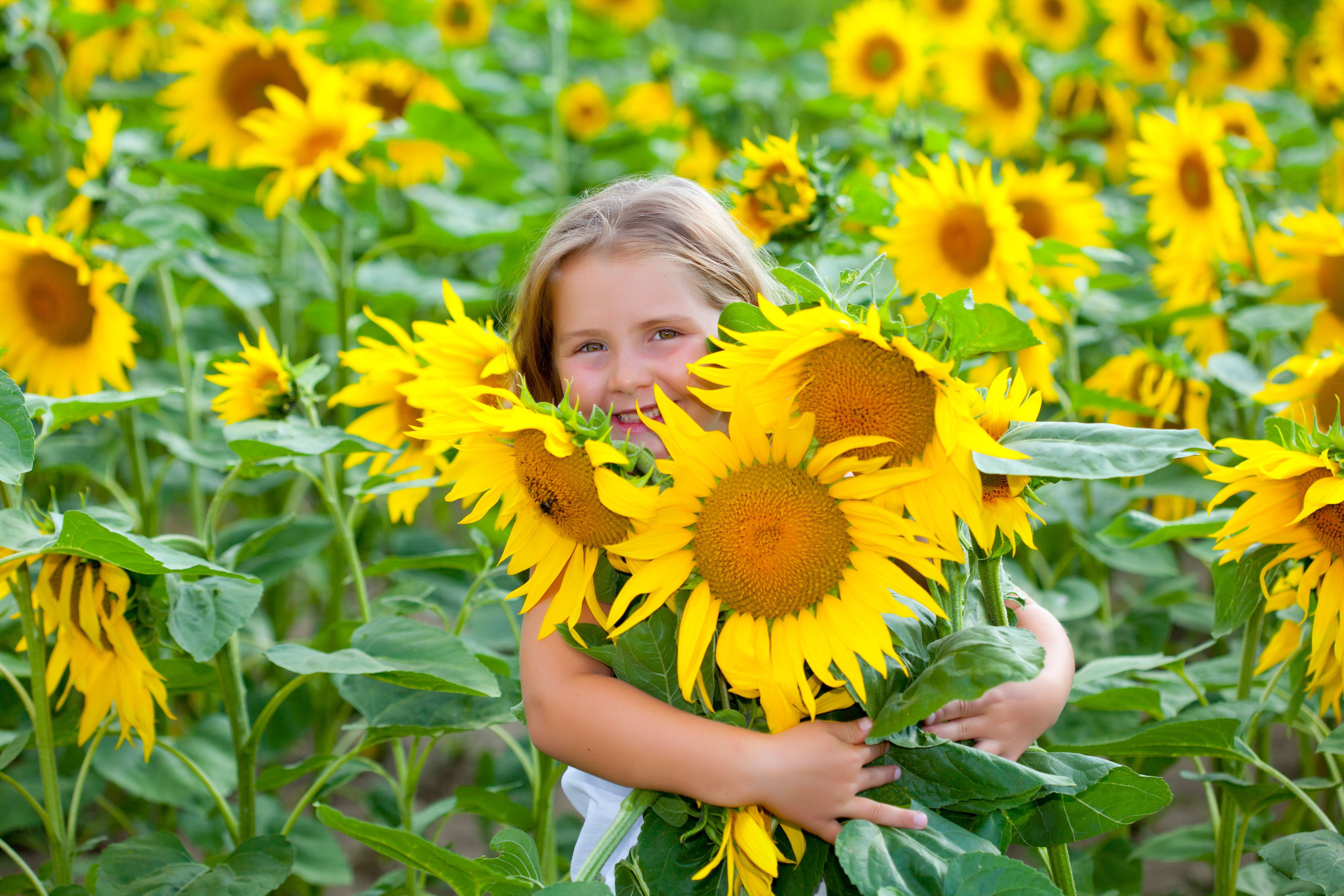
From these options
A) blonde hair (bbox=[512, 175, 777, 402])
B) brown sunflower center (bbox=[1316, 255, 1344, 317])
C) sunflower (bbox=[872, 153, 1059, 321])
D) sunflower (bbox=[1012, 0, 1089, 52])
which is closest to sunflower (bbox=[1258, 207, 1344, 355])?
brown sunflower center (bbox=[1316, 255, 1344, 317])

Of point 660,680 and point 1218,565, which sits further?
point 1218,565

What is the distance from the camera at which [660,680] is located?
0.85 meters

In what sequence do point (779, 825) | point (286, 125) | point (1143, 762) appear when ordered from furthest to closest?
point (286, 125)
point (1143, 762)
point (779, 825)

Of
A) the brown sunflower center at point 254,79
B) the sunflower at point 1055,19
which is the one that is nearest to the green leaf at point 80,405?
the brown sunflower center at point 254,79

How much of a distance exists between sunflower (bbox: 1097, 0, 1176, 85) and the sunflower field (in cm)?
1

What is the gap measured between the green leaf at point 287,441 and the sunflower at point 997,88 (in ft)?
5.69

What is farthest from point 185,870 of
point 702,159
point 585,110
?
point 585,110

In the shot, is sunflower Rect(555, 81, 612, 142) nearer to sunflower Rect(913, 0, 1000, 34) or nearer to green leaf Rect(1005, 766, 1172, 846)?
sunflower Rect(913, 0, 1000, 34)

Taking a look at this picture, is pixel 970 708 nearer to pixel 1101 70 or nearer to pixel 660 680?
pixel 660 680

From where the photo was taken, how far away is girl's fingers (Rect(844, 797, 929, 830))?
2.53 ft

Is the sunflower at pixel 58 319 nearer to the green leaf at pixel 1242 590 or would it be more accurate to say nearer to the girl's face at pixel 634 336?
the girl's face at pixel 634 336

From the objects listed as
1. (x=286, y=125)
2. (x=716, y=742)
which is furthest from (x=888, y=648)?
(x=286, y=125)

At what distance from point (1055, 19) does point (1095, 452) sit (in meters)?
2.92

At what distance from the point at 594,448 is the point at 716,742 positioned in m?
0.23
